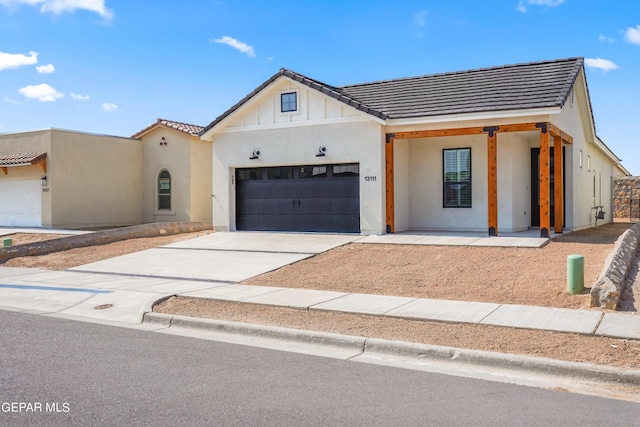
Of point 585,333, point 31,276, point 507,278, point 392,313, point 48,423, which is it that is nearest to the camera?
point 48,423

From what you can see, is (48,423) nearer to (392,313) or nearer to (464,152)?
(392,313)

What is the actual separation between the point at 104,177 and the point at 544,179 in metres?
18.6

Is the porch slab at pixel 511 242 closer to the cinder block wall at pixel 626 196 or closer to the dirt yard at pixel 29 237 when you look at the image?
the dirt yard at pixel 29 237

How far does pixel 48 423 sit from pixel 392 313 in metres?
5.33

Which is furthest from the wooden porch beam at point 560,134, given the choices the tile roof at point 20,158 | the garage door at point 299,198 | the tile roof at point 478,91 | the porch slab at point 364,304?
the tile roof at point 20,158

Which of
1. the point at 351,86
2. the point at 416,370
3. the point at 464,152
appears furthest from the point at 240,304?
the point at 351,86

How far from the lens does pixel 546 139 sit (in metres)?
16.1

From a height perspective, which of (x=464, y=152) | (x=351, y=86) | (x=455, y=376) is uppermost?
(x=351, y=86)

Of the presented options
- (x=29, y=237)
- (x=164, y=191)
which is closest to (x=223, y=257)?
(x=29, y=237)

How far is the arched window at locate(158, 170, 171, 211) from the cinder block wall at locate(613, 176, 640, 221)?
85.0 feet

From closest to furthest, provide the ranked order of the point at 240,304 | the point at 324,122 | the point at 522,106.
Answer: the point at 240,304 < the point at 522,106 < the point at 324,122

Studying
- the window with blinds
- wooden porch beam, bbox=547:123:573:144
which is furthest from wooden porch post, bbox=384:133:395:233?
wooden porch beam, bbox=547:123:573:144

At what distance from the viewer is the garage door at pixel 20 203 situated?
82.4ft

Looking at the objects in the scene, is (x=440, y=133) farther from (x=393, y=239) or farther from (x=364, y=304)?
(x=364, y=304)
